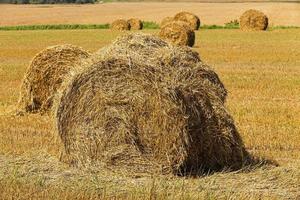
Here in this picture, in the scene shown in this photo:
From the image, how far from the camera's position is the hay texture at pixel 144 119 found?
6.95m

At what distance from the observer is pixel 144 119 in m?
7.04

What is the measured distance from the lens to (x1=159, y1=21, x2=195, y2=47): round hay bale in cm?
2545

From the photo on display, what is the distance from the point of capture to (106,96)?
23.6 ft

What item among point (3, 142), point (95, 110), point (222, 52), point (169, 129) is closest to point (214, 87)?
point (169, 129)

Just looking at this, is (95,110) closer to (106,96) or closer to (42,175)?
(106,96)

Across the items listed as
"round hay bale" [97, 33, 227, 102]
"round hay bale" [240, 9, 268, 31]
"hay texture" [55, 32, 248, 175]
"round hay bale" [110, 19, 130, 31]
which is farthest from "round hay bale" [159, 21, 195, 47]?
"hay texture" [55, 32, 248, 175]

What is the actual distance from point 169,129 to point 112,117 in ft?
2.12

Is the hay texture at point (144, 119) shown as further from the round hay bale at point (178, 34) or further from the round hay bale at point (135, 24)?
the round hay bale at point (135, 24)

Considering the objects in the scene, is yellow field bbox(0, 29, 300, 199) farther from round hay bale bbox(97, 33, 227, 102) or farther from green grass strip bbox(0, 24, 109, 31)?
green grass strip bbox(0, 24, 109, 31)

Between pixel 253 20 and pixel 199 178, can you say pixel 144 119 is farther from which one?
pixel 253 20

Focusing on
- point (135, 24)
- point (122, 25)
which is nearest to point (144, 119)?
point (122, 25)

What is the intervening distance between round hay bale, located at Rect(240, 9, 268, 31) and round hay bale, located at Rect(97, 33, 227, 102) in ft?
99.0

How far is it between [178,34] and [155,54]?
1869 cm

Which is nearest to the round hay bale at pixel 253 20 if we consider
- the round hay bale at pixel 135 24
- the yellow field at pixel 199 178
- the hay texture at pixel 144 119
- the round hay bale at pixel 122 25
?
the round hay bale at pixel 135 24
